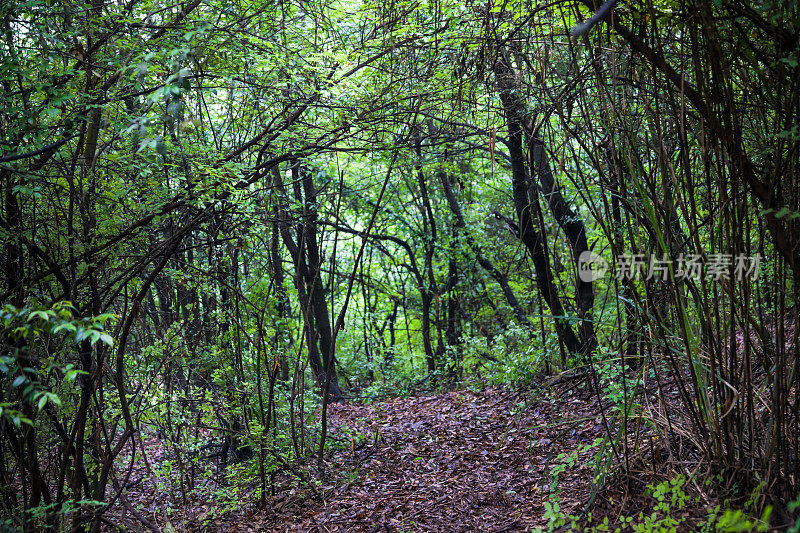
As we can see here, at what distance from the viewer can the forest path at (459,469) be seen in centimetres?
333

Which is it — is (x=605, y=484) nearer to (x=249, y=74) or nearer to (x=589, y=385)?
(x=589, y=385)

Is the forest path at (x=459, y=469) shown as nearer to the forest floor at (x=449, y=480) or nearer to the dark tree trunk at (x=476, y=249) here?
the forest floor at (x=449, y=480)

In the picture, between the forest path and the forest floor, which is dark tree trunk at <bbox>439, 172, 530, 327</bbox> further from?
the forest floor

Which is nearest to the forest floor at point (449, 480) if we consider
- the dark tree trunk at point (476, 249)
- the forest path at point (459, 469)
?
the forest path at point (459, 469)

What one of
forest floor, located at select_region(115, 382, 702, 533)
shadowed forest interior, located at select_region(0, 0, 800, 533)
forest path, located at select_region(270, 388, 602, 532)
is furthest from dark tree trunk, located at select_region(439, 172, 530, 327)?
forest floor, located at select_region(115, 382, 702, 533)

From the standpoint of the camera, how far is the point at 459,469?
4.22 m

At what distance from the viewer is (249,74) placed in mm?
3977

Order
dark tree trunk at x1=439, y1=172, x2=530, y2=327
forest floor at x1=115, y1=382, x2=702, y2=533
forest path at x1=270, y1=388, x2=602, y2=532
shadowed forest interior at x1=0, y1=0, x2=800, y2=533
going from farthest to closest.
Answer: dark tree trunk at x1=439, y1=172, x2=530, y2=327, forest path at x1=270, y1=388, x2=602, y2=532, forest floor at x1=115, y1=382, x2=702, y2=533, shadowed forest interior at x1=0, y1=0, x2=800, y2=533

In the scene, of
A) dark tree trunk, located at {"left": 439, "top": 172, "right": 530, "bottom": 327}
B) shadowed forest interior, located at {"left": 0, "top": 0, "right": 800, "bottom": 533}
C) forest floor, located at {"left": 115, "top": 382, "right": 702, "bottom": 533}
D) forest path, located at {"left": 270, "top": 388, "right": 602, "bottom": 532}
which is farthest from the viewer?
dark tree trunk, located at {"left": 439, "top": 172, "right": 530, "bottom": 327}

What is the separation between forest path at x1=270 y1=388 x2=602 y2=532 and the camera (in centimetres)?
333

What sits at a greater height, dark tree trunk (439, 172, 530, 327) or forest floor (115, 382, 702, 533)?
dark tree trunk (439, 172, 530, 327)

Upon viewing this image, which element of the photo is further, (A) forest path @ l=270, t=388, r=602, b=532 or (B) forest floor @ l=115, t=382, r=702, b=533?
(A) forest path @ l=270, t=388, r=602, b=532

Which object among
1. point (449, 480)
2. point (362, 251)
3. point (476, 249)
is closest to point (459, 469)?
point (449, 480)

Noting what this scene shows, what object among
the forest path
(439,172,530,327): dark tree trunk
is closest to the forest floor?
the forest path
